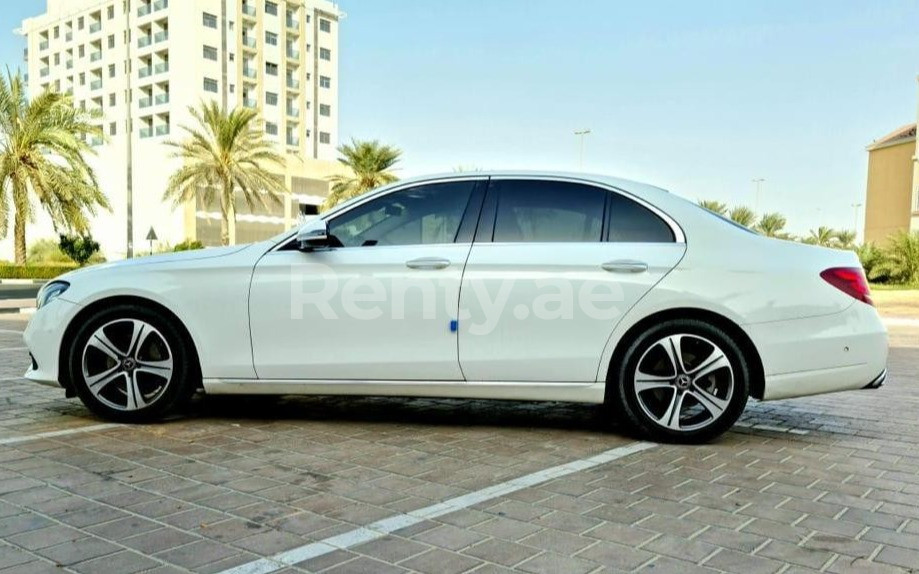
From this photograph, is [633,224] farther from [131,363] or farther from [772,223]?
[772,223]

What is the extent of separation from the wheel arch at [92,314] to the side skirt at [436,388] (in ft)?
0.83

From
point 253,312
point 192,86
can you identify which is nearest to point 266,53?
point 192,86

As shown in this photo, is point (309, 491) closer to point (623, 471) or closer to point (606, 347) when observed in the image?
point (623, 471)

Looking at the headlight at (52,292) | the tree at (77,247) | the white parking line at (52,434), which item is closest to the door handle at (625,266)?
the white parking line at (52,434)

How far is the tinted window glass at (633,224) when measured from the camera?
4648 mm

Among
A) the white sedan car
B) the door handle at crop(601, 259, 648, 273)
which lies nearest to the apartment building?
the white sedan car

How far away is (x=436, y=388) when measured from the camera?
4637 mm

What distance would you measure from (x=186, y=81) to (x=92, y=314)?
65368 mm

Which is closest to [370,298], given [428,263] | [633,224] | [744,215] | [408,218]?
[428,263]

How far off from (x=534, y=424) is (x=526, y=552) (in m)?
2.36

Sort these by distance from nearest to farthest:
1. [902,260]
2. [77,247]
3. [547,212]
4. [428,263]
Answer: [428,263]
[547,212]
[902,260]
[77,247]

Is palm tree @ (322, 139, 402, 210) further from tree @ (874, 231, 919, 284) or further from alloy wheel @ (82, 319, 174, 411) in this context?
alloy wheel @ (82, 319, 174, 411)

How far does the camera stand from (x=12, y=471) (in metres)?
3.82

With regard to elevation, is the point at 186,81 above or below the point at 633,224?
above
